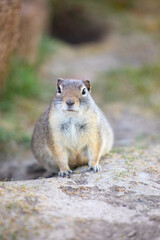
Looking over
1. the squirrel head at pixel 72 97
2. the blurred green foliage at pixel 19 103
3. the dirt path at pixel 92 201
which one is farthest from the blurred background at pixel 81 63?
the squirrel head at pixel 72 97

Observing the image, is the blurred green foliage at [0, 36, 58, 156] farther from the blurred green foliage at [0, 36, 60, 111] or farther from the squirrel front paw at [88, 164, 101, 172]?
the squirrel front paw at [88, 164, 101, 172]

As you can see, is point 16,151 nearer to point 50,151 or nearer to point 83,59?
point 50,151

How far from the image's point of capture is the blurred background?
6.58 meters

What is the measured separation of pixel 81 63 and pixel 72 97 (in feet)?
22.2

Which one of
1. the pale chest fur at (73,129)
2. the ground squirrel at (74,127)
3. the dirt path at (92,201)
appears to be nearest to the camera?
the dirt path at (92,201)

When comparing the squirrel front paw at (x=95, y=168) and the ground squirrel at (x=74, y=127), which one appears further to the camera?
the squirrel front paw at (x=95, y=168)

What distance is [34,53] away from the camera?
9.66 metres

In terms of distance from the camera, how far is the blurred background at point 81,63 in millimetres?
6578

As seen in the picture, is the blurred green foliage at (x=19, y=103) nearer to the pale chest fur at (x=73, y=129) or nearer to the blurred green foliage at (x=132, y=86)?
the blurred green foliage at (x=132, y=86)

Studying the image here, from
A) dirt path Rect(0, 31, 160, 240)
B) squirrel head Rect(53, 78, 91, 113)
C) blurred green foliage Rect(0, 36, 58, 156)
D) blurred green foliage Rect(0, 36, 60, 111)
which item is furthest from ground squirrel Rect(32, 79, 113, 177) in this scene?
blurred green foliage Rect(0, 36, 60, 111)

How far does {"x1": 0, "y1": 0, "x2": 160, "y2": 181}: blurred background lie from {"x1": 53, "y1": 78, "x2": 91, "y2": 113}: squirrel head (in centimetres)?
158

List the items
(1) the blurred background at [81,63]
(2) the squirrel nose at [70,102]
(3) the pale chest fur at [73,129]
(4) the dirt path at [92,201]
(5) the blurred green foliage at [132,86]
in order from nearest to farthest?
(4) the dirt path at [92,201]
(2) the squirrel nose at [70,102]
(3) the pale chest fur at [73,129]
(1) the blurred background at [81,63]
(5) the blurred green foliage at [132,86]

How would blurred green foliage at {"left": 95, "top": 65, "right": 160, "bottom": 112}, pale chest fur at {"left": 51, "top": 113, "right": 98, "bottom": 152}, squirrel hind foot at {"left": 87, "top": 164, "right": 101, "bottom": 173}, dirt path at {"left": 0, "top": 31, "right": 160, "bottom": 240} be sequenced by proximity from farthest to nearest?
blurred green foliage at {"left": 95, "top": 65, "right": 160, "bottom": 112}, squirrel hind foot at {"left": 87, "top": 164, "right": 101, "bottom": 173}, pale chest fur at {"left": 51, "top": 113, "right": 98, "bottom": 152}, dirt path at {"left": 0, "top": 31, "right": 160, "bottom": 240}

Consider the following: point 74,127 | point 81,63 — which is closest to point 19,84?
point 81,63
